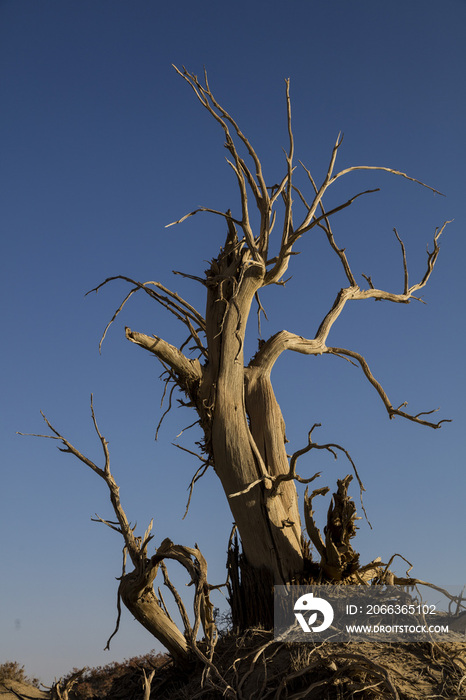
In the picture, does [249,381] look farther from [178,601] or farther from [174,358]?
[178,601]

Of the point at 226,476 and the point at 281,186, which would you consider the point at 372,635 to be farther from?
the point at 281,186

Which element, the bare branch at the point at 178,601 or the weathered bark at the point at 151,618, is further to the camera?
the bare branch at the point at 178,601

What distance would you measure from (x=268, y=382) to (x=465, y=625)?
2.98m

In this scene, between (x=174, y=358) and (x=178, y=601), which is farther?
(x=174, y=358)

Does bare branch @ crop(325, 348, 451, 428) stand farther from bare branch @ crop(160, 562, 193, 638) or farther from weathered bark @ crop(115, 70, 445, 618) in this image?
bare branch @ crop(160, 562, 193, 638)

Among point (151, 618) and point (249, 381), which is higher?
point (249, 381)

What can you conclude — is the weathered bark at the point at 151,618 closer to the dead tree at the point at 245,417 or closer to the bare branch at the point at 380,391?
the dead tree at the point at 245,417

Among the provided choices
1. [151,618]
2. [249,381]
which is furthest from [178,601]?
[249,381]

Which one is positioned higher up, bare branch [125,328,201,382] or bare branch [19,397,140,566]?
bare branch [125,328,201,382]

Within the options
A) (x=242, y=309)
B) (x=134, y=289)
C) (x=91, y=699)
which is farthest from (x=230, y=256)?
(x=91, y=699)

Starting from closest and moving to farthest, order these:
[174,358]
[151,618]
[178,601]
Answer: [151,618] < [178,601] < [174,358]

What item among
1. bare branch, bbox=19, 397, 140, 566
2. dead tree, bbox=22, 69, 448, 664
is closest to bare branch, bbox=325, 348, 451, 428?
dead tree, bbox=22, 69, 448, 664

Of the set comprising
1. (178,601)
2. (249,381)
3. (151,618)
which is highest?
(249,381)

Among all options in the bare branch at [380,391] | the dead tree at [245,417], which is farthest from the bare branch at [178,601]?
the bare branch at [380,391]
